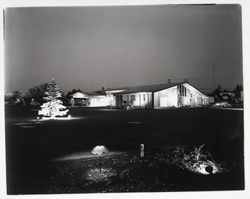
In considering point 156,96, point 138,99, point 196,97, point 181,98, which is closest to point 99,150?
point 138,99

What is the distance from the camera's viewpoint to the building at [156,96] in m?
2.90

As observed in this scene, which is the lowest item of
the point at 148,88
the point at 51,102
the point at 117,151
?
the point at 117,151

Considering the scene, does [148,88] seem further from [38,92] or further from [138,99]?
[38,92]

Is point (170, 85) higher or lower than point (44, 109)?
higher

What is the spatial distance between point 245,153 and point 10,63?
2.51 m

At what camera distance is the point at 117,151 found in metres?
2.88

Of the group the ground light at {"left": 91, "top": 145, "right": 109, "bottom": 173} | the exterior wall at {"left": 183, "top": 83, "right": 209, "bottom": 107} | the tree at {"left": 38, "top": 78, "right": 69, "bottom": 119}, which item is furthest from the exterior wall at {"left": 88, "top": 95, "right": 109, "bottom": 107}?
the exterior wall at {"left": 183, "top": 83, "right": 209, "bottom": 107}

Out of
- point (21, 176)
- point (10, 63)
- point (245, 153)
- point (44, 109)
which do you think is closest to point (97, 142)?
point (44, 109)

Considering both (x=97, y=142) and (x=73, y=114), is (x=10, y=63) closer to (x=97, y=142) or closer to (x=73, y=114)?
(x=73, y=114)

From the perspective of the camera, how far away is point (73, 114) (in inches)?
113

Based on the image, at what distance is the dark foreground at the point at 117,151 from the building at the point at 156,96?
3.6 inches

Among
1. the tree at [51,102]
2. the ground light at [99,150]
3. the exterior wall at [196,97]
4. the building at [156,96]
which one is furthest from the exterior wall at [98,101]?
the exterior wall at [196,97]

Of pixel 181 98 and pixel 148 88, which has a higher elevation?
pixel 148 88

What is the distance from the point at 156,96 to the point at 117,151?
676 mm
